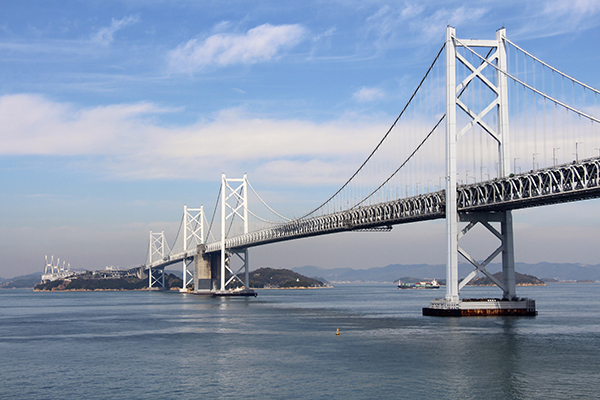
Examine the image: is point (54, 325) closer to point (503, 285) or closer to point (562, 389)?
point (503, 285)

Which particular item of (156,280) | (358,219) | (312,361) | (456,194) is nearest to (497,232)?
(456,194)

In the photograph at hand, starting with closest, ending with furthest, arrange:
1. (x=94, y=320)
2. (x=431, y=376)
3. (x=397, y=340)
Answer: (x=431, y=376) < (x=397, y=340) < (x=94, y=320)

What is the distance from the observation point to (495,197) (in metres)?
37.7

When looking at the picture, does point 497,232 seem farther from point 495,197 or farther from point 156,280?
point 156,280

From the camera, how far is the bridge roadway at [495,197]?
31594 mm

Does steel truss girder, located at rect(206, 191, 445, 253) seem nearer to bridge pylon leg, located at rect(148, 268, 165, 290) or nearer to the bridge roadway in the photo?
the bridge roadway

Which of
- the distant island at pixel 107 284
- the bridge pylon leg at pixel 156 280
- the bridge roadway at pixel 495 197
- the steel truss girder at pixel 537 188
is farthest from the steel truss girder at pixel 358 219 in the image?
the distant island at pixel 107 284

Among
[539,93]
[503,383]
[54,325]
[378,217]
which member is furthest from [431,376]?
[54,325]

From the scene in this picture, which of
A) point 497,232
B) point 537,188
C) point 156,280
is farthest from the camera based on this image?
point 156,280

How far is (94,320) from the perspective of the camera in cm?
5184

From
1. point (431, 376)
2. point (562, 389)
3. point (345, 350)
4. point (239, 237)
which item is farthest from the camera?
point (239, 237)

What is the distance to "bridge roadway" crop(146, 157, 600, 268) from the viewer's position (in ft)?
104

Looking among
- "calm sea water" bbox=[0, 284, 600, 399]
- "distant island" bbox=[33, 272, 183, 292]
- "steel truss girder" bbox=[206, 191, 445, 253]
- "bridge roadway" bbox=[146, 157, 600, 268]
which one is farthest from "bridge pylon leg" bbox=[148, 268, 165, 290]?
"calm sea water" bbox=[0, 284, 600, 399]

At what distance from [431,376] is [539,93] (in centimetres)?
2263
